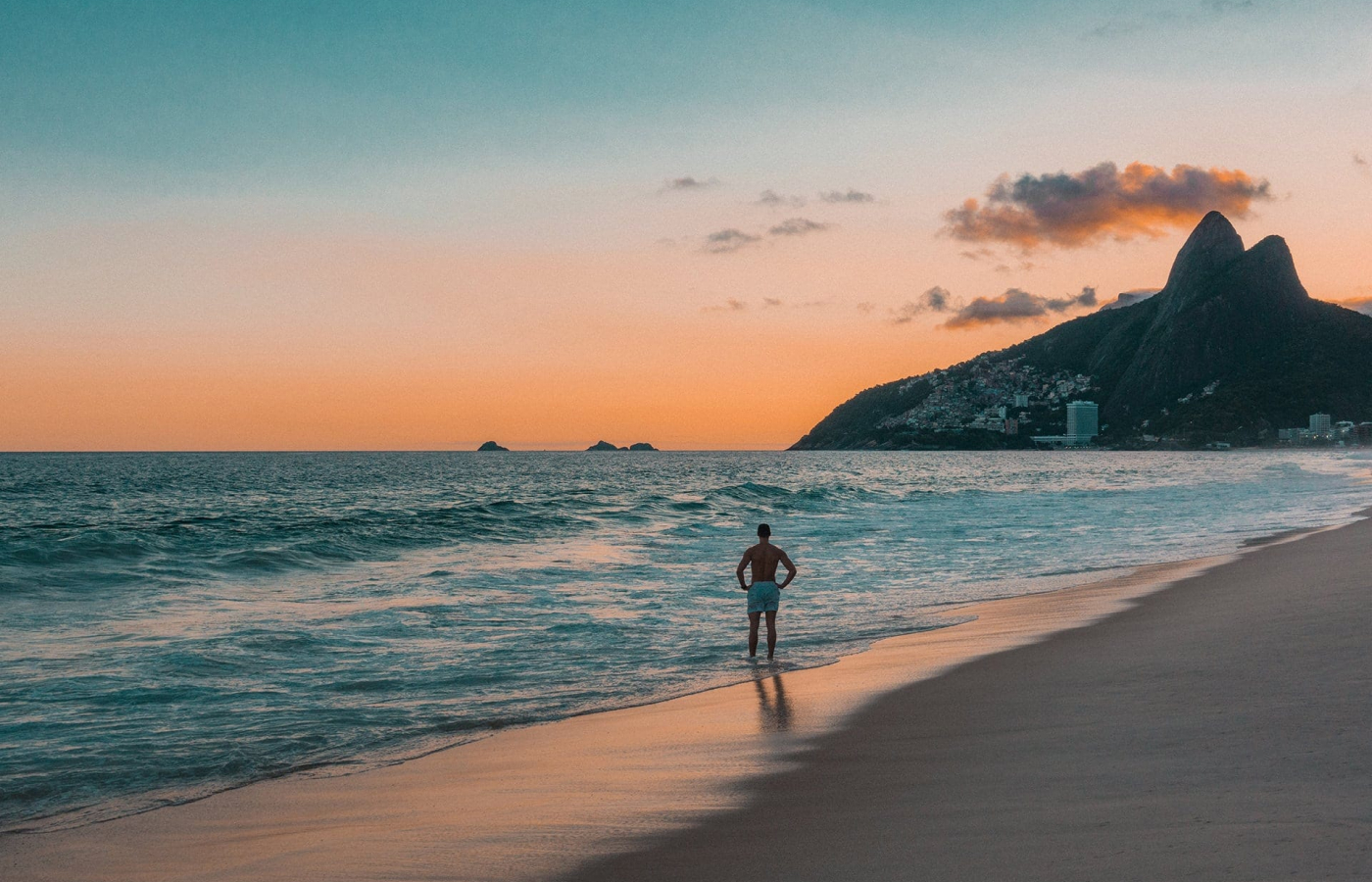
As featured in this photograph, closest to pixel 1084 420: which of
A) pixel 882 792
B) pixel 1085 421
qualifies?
pixel 1085 421

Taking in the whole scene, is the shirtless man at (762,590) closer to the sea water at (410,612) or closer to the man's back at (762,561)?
the man's back at (762,561)

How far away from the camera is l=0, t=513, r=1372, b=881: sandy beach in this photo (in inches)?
169

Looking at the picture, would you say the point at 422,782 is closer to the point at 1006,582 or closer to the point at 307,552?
the point at 1006,582

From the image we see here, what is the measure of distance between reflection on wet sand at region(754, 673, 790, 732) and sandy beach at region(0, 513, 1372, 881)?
0.04 meters

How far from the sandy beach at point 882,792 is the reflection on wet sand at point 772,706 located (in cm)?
4

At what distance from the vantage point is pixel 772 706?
844 centimetres

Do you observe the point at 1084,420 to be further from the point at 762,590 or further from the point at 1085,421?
the point at 762,590

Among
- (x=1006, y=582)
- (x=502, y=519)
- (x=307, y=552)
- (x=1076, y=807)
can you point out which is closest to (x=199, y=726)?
(x=1076, y=807)

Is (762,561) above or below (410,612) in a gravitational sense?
above

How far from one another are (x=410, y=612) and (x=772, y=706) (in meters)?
8.20

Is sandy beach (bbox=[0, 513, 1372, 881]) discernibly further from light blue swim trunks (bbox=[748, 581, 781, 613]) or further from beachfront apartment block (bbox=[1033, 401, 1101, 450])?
beachfront apartment block (bbox=[1033, 401, 1101, 450])

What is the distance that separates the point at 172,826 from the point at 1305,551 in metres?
18.7

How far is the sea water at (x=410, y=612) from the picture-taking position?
7844 mm

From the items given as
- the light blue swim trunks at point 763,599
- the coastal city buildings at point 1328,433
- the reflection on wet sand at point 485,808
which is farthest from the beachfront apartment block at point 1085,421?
the reflection on wet sand at point 485,808
